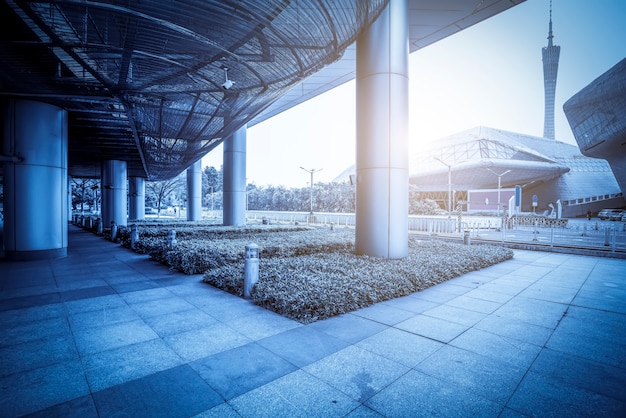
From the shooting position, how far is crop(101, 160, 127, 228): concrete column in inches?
918

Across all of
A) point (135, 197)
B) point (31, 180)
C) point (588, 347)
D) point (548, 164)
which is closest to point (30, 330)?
point (588, 347)

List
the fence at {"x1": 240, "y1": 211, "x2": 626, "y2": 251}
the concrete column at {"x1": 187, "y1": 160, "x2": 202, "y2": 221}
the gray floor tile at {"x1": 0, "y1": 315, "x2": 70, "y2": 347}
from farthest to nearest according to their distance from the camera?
the concrete column at {"x1": 187, "y1": 160, "x2": 202, "y2": 221} → the fence at {"x1": 240, "y1": 211, "x2": 626, "y2": 251} → the gray floor tile at {"x1": 0, "y1": 315, "x2": 70, "y2": 347}

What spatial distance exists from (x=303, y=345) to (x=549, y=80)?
173 m

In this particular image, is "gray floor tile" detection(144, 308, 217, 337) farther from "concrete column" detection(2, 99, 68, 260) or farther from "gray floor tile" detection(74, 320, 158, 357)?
"concrete column" detection(2, 99, 68, 260)

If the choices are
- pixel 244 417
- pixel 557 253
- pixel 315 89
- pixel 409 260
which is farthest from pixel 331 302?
pixel 315 89

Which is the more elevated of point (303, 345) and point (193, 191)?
point (193, 191)

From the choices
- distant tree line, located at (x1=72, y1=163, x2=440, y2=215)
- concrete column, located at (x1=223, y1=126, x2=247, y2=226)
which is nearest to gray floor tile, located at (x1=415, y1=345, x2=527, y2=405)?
concrete column, located at (x1=223, y1=126, x2=247, y2=226)

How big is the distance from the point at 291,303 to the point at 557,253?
13379mm

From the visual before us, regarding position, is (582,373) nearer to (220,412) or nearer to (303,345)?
(303,345)

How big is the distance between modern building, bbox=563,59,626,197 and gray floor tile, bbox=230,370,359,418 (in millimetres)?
43303

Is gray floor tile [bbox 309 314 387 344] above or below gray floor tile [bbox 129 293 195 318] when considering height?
above

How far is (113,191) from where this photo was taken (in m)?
23.3

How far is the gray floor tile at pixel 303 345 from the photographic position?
3768 millimetres

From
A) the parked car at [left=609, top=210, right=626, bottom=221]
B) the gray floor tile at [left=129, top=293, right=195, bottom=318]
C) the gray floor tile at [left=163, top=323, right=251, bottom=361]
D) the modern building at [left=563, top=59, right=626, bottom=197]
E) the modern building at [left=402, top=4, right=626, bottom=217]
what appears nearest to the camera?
the gray floor tile at [left=163, top=323, right=251, bottom=361]
